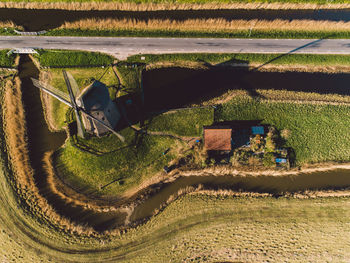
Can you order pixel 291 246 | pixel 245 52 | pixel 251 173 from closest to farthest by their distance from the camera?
1. pixel 291 246
2. pixel 251 173
3. pixel 245 52

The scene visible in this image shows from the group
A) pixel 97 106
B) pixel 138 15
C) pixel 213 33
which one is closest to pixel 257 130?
pixel 213 33

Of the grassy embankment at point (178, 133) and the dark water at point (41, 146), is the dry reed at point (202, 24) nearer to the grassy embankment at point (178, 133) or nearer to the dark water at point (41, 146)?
the grassy embankment at point (178, 133)

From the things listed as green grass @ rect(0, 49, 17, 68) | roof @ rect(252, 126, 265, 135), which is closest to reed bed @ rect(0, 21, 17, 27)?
green grass @ rect(0, 49, 17, 68)

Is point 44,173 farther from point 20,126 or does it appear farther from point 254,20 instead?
point 254,20

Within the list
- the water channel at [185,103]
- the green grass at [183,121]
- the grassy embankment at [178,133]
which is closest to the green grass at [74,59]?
the grassy embankment at [178,133]

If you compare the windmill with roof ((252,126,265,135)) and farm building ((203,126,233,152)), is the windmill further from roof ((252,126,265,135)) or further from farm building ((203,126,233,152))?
roof ((252,126,265,135))

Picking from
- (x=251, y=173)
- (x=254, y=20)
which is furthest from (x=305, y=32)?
(x=251, y=173)
